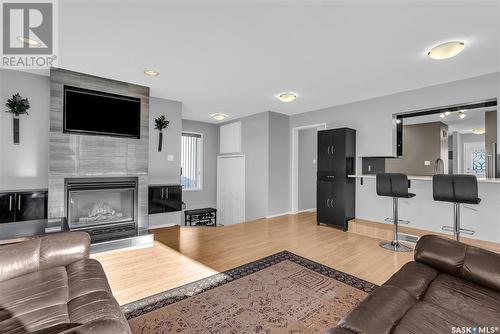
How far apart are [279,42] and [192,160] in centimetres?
493

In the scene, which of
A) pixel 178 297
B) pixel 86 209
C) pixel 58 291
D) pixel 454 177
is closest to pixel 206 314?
pixel 178 297

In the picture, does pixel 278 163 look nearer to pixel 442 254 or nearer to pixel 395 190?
pixel 395 190

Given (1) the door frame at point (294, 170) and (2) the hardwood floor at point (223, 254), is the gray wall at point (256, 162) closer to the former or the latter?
(1) the door frame at point (294, 170)

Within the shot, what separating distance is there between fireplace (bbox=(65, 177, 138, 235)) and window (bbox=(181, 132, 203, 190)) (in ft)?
9.31

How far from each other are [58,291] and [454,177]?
13.4ft

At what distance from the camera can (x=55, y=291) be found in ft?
4.62

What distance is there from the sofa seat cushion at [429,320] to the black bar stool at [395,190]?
2476 millimetres

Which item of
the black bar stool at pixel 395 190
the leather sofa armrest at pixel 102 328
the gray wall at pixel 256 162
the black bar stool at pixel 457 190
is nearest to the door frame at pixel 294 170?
the gray wall at pixel 256 162

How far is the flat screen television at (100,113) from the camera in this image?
3377mm

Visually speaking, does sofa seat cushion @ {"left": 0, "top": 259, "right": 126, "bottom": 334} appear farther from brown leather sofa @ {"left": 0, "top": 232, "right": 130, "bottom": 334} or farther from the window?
the window

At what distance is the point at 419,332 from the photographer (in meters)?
1.07

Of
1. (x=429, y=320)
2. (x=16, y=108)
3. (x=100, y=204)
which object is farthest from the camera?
(x=100, y=204)

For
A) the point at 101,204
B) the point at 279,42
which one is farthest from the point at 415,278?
the point at 101,204

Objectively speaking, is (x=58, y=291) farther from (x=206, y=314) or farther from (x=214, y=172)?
(x=214, y=172)
